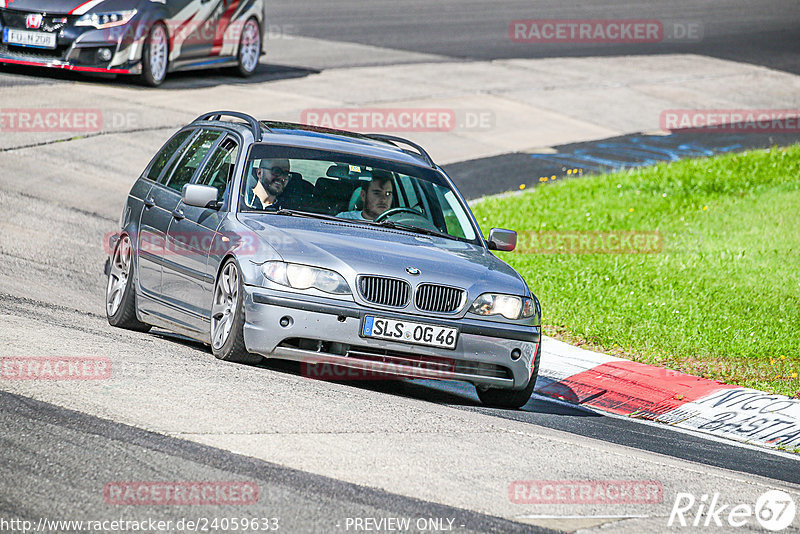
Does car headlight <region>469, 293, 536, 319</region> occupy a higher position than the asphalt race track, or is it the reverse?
car headlight <region>469, 293, 536, 319</region>

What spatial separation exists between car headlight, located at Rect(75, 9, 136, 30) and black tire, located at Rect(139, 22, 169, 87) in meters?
0.50

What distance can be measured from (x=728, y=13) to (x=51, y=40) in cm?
2602

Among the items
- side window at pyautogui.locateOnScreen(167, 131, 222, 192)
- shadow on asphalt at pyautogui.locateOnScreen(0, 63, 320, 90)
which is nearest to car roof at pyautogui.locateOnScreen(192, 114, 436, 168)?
side window at pyautogui.locateOnScreen(167, 131, 222, 192)

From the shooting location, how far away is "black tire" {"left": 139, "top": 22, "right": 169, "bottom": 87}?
18641mm

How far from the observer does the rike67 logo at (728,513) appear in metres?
5.51

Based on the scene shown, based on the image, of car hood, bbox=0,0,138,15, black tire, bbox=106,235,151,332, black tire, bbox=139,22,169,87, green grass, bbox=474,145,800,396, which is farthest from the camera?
black tire, bbox=139,22,169,87

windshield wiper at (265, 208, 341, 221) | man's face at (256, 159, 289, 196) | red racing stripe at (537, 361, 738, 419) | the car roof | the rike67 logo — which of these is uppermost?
the car roof

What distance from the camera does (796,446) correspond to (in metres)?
8.53

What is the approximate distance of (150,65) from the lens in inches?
752

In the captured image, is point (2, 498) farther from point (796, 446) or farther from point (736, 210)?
point (736, 210)

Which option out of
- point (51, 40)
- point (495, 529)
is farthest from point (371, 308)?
point (51, 40)

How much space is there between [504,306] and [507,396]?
76 cm

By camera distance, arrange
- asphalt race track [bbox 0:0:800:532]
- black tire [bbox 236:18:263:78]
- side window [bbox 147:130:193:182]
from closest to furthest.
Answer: asphalt race track [bbox 0:0:800:532] < side window [bbox 147:130:193:182] < black tire [bbox 236:18:263:78]

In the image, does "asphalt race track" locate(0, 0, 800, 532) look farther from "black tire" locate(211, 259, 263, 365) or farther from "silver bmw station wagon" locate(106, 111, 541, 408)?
"silver bmw station wagon" locate(106, 111, 541, 408)
